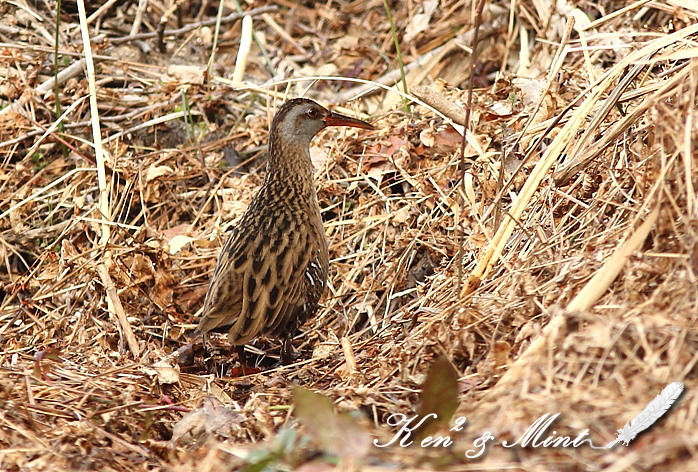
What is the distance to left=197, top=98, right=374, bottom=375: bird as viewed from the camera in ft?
13.0

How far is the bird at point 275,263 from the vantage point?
3959 mm

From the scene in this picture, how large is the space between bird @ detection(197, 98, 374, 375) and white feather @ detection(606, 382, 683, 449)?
1987mm

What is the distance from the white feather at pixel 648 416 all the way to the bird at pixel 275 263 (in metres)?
1.99

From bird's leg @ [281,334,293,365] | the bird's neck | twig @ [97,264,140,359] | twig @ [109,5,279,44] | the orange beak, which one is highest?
twig @ [109,5,279,44]

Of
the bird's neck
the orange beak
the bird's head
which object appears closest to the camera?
the bird's neck

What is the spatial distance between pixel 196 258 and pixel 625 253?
8.55 feet

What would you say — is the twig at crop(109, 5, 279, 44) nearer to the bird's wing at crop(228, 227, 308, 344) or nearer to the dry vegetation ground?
the dry vegetation ground

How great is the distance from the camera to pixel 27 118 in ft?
17.4

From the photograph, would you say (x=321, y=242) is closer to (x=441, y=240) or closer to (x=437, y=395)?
(x=441, y=240)

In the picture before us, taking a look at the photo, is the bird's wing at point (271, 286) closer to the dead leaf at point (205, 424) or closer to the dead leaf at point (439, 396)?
the dead leaf at point (205, 424)

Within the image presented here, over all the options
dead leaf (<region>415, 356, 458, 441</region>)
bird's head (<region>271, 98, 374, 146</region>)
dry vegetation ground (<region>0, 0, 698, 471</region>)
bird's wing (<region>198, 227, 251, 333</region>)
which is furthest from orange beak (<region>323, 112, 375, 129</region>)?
dead leaf (<region>415, 356, 458, 441</region>)

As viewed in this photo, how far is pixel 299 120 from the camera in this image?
4.63 metres

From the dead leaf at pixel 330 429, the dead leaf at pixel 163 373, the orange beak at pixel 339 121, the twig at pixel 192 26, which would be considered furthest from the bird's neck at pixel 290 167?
the dead leaf at pixel 330 429

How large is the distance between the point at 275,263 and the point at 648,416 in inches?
83.4
